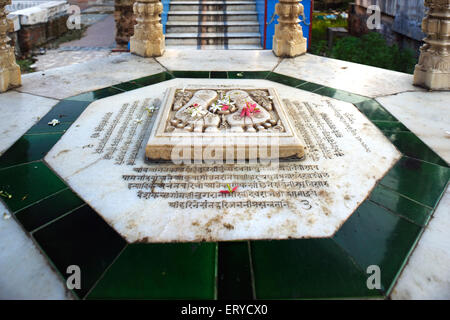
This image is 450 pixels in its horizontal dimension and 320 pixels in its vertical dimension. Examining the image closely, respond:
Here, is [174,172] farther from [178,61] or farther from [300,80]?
[178,61]

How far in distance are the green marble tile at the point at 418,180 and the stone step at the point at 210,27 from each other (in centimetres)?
573

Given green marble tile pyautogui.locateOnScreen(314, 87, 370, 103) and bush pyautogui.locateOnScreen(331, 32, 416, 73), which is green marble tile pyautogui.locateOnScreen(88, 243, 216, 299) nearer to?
green marble tile pyautogui.locateOnScreen(314, 87, 370, 103)

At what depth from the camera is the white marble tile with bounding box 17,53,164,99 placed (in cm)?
404

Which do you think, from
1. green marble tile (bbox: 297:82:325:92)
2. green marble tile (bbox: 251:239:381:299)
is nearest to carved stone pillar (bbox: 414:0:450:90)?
green marble tile (bbox: 297:82:325:92)

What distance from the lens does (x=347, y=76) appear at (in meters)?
4.52

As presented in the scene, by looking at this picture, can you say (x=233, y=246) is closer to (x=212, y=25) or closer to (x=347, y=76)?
(x=347, y=76)

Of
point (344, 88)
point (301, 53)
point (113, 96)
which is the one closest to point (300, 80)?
point (344, 88)

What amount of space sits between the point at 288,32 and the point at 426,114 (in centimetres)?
238

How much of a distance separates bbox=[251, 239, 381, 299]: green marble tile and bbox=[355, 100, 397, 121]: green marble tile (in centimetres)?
186

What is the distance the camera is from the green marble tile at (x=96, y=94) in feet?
12.4

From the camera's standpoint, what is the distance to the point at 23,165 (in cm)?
256

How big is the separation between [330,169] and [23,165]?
2.02 m
